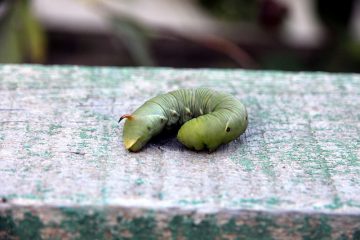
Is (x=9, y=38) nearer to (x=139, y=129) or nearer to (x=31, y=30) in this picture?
(x=31, y=30)

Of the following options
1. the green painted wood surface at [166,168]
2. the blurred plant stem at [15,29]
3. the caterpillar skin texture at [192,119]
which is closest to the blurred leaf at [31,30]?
the blurred plant stem at [15,29]

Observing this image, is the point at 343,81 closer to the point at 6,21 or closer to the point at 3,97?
the point at 3,97

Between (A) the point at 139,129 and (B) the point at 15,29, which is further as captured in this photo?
(B) the point at 15,29

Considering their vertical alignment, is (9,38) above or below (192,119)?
below

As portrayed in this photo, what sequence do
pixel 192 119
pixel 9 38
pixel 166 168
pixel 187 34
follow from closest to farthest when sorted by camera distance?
pixel 166 168 < pixel 192 119 < pixel 9 38 < pixel 187 34

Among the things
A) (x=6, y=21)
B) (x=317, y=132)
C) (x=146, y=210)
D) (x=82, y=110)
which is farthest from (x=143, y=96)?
(x=6, y=21)

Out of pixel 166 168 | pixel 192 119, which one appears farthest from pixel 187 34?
pixel 166 168

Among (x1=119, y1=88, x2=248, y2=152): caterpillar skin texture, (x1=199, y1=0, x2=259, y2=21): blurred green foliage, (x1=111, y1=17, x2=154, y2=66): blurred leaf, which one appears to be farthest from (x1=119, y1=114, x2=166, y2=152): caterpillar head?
(x1=199, y1=0, x2=259, y2=21): blurred green foliage
